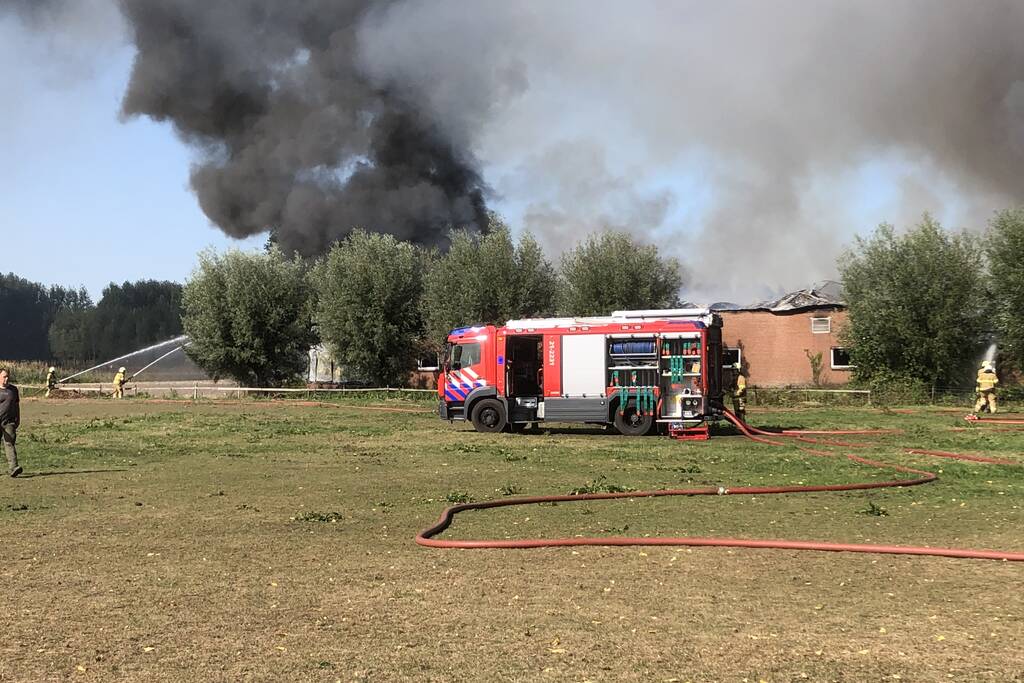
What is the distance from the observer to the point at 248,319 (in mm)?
47594

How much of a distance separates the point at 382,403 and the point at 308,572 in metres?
31.9

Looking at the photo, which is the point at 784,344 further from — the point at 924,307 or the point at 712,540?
the point at 712,540

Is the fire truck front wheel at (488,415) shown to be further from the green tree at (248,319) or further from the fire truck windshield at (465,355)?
the green tree at (248,319)

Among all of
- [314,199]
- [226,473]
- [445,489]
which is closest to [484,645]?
[445,489]

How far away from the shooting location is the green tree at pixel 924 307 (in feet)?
126

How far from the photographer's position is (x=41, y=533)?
32.3ft

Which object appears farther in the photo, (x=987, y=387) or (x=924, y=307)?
(x=924, y=307)

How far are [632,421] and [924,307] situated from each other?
20820 mm

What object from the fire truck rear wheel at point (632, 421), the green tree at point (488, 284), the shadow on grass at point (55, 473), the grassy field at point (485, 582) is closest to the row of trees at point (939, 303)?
the green tree at point (488, 284)

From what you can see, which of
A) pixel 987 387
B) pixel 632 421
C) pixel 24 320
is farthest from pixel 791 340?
pixel 24 320

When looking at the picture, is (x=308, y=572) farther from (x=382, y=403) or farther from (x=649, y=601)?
(x=382, y=403)

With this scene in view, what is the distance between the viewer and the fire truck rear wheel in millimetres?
23484

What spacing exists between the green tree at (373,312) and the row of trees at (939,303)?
71.4 ft

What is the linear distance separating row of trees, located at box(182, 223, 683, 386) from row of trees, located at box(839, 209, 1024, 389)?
35.6 ft
